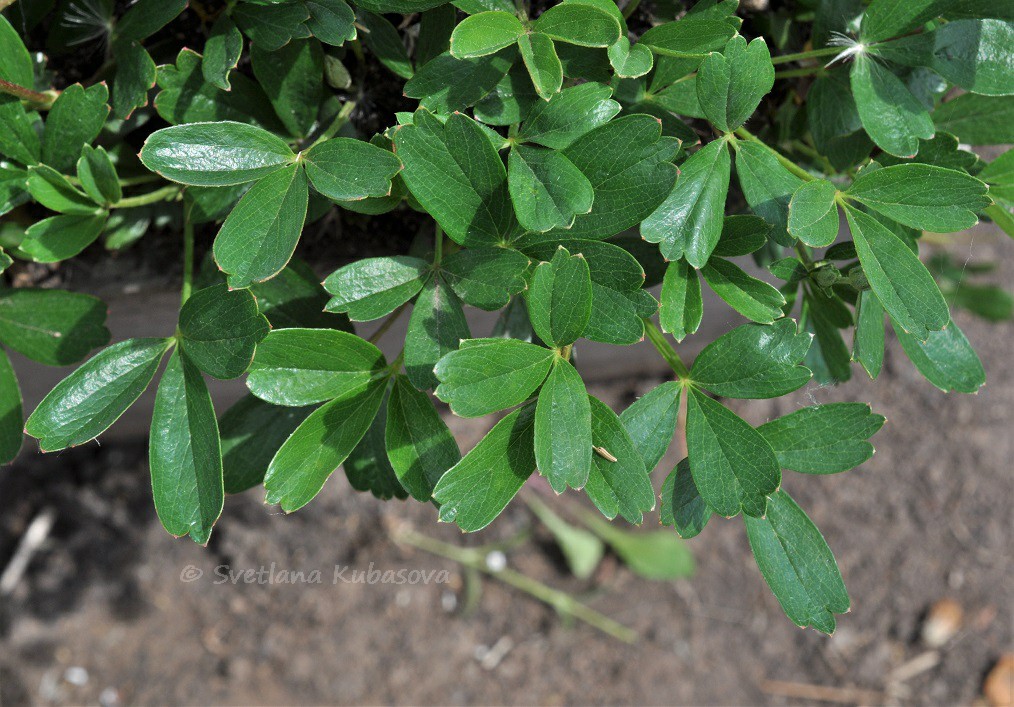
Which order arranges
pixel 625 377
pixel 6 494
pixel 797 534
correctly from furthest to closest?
pixel 625 377
pixel 6 494
pixel 797 534

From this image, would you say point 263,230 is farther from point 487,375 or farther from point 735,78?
point 735,78

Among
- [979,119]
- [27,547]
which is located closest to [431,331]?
[979,119]

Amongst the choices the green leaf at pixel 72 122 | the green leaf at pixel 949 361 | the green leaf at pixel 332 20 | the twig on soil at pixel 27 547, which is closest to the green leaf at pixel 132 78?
the green leaf at pixel 72 122

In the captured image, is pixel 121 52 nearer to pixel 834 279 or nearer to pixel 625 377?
pixel 834 279

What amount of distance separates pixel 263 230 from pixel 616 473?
0.31 metres

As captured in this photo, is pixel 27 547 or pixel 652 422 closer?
pixel 652 422

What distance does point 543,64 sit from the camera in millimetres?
547

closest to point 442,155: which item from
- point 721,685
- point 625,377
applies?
point 625,377

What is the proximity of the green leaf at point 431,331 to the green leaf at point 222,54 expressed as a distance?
232 mm

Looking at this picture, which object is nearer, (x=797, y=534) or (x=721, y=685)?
(x=797, y=534)

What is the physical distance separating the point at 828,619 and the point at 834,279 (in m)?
0.27

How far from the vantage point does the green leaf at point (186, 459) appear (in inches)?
23.6

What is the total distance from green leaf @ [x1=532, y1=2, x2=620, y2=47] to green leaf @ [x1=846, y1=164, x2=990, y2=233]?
23cm

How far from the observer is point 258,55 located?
0.67 m
